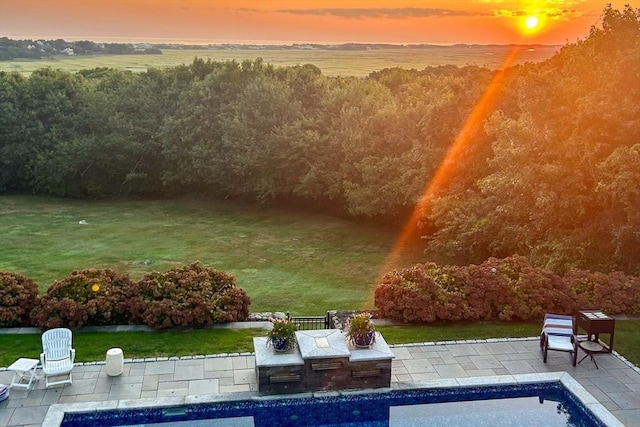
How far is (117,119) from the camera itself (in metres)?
34.8

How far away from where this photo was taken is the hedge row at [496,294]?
42.3 ft

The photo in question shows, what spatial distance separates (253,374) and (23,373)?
3.75m

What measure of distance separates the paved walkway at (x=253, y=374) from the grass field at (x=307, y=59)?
2464 centimetres

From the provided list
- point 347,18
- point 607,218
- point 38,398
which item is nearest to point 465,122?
point 607,218

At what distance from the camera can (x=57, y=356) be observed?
32.9 ft

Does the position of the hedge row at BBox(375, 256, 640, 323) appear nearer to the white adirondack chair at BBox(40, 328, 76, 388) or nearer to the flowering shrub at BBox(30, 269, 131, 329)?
the flowering shrub at BBox(30, 269, 131, 329)

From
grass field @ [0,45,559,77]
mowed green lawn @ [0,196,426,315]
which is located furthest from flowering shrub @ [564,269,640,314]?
grass field @ [0,45,559,77]

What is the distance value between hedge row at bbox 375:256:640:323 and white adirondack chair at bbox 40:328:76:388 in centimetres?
643

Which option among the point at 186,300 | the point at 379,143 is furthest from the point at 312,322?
the point at 379,143

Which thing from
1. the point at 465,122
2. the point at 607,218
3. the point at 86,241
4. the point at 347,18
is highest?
the point at 347,18

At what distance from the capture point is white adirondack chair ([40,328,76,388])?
9.72 metres

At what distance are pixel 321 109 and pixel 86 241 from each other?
1408 cm

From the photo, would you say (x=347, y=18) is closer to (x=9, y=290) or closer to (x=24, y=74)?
(x=24, y=74)

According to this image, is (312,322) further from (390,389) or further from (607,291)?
(607,291)
